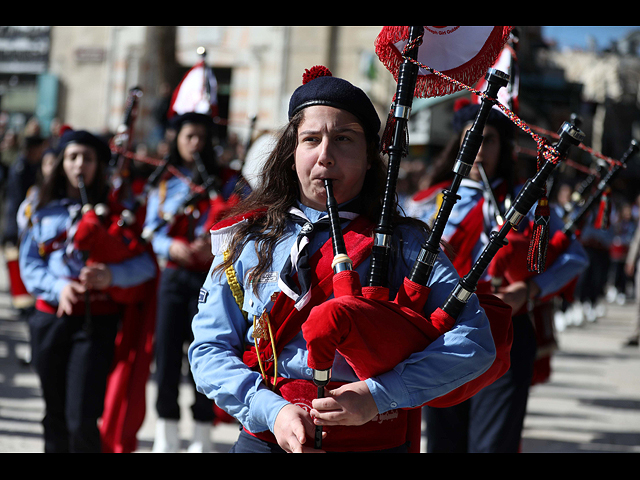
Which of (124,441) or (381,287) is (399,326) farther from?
(124,441)

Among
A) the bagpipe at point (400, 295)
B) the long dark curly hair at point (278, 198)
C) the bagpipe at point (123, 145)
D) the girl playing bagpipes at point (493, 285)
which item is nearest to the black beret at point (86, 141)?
the bagpipe at point (123, 145)

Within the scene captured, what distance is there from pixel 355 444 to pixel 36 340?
8.09 feet

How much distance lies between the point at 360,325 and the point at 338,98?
670mm

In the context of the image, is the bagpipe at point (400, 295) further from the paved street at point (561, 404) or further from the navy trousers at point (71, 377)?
the paved street at point (561, 404)

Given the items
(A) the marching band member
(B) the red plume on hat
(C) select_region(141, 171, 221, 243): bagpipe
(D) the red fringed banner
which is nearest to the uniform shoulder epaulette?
(B) the red plume on hat

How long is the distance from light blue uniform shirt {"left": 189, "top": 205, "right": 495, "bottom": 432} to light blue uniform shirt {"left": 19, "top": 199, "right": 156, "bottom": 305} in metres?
1.98

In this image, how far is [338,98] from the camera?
6.70 feet

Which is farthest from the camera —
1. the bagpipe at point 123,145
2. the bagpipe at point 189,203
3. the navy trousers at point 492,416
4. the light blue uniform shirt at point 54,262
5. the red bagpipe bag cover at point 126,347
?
the bagpipe at point 123,145

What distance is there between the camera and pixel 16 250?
7.52 metres

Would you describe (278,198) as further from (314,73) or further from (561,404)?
(561,404)

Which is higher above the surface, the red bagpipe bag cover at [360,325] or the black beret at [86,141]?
the black beret at [86,141]

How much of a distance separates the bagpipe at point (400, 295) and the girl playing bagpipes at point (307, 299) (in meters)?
0.05

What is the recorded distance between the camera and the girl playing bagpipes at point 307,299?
1.84 meters
